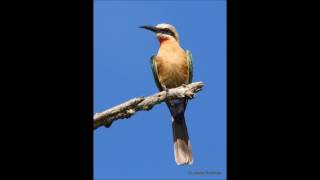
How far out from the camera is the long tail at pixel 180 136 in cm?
698

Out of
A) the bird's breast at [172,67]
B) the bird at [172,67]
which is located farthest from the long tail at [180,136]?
the bird's breast at [172,67]

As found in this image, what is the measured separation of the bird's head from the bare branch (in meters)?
1.74

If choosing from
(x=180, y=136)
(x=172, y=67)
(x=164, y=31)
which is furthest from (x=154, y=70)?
(x=180, y=136)

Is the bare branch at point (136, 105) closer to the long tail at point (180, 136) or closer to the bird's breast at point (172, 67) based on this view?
the long tail at point (180, 136)

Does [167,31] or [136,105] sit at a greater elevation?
[167,31]

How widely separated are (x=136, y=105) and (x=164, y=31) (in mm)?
2470

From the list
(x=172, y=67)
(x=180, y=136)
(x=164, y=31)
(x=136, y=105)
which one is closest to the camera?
(x=136, y=105)

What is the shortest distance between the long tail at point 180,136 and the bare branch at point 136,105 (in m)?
1.01

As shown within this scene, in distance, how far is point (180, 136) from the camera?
7496mm

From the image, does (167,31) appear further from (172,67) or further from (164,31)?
(172,67)

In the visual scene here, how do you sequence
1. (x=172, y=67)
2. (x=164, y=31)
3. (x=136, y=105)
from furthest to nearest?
(x=164, y=31), (x=172, y=67), (x=136, y=105)
